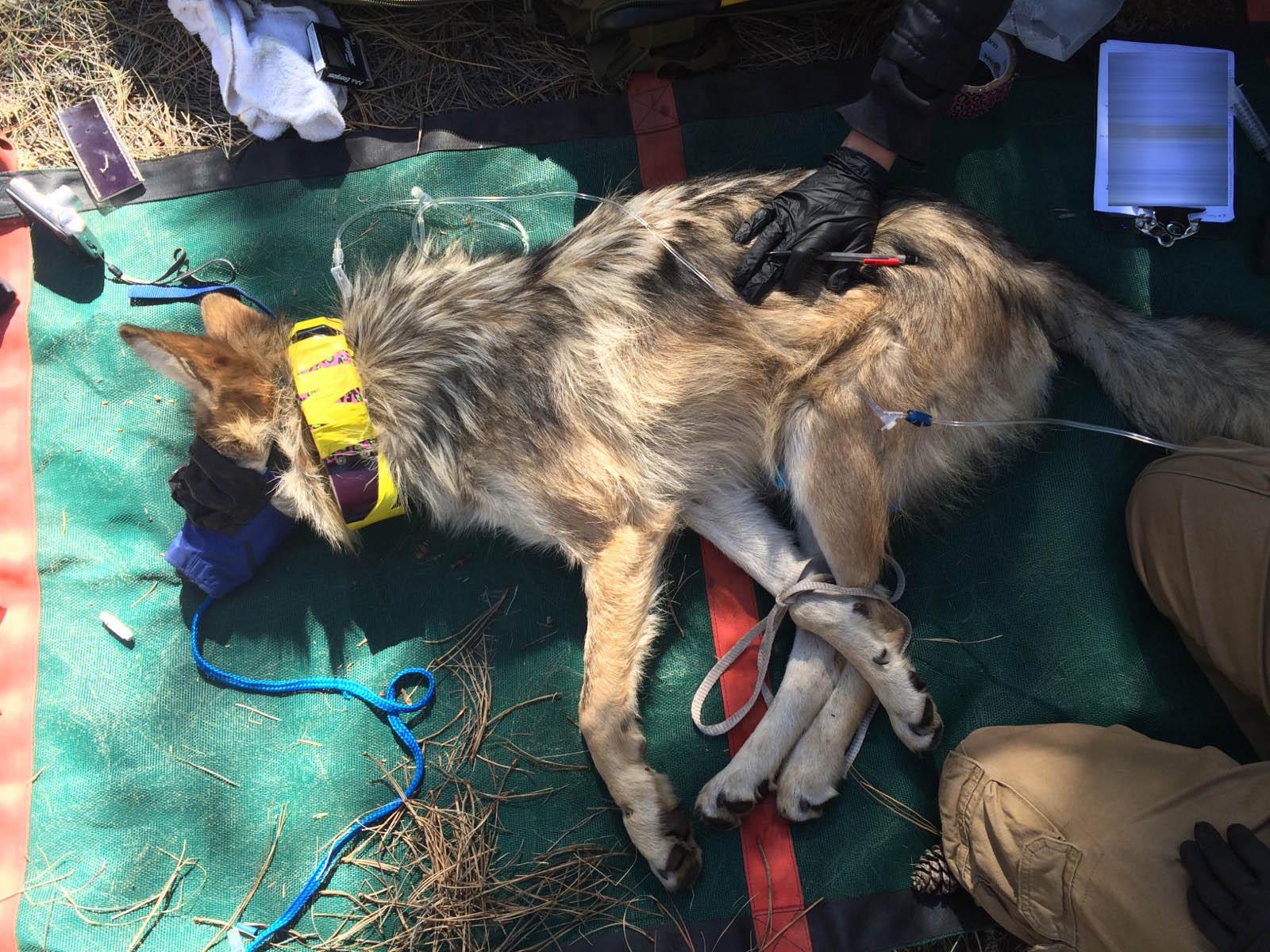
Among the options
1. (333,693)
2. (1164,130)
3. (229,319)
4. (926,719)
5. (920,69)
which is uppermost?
(920,69)

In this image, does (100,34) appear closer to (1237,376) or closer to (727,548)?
(727,548)

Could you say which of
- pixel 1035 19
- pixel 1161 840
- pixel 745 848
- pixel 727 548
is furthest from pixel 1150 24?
pixel 745 848

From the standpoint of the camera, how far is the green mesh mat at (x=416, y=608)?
3402 millimetres

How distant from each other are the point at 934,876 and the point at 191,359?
358cm

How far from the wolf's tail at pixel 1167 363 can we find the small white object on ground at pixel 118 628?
14.3 feet

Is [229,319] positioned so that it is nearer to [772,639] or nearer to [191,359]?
[191,359]

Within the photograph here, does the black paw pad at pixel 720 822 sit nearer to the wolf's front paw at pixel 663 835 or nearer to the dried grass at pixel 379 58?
the wolf's front paw at pixel 663 835

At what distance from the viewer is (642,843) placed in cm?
323

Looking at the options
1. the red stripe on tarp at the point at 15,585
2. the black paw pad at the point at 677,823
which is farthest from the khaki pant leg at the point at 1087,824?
the red stripe on tarp at the point at 15,585

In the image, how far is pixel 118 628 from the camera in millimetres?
3582

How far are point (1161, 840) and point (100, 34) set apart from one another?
601 cm

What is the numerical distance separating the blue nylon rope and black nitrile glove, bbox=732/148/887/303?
7.53 ft

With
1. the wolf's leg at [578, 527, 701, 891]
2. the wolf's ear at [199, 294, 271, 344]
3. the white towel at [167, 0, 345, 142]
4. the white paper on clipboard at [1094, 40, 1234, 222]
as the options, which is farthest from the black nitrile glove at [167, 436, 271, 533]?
the white paper on clipboard at [1094, 40, 1234, 222]

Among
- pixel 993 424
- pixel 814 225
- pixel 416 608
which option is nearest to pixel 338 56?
pixel 814 225
